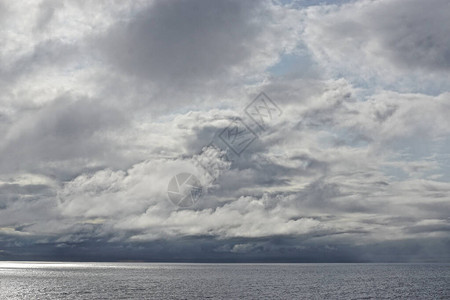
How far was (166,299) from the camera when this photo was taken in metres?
138

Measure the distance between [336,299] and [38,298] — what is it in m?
101

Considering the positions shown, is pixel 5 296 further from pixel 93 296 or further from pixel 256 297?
pixel 256 297

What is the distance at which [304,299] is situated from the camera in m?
138

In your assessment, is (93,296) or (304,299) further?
(93,296)

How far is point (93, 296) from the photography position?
484 feet

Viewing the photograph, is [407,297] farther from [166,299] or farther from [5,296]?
[5,296]

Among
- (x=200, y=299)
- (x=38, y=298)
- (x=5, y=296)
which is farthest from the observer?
(x=5, y=296)

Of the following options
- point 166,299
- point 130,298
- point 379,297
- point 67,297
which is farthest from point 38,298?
point 379,297

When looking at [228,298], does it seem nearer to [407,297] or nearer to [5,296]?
[407,297]

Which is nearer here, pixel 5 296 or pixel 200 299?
pixel 200 299

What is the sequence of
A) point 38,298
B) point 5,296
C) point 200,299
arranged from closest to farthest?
point 200,299
point 38,298
point 5,296

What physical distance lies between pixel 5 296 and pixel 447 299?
510 ft

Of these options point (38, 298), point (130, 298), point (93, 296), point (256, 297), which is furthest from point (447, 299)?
point (38, 298)

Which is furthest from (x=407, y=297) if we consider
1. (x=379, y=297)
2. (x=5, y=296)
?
(x=5, y=296)
